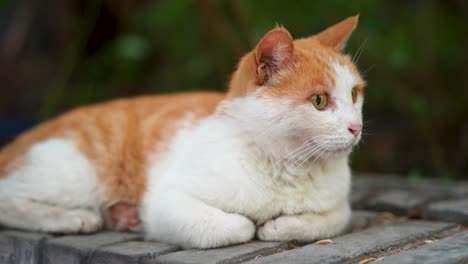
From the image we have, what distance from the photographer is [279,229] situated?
102 inches

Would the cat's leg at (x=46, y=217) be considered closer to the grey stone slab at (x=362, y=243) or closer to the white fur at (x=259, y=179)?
the white fur at (x=259, y=179)

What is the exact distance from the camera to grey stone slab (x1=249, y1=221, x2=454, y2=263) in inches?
91.9

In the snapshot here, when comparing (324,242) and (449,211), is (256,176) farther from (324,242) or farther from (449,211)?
(449,211)

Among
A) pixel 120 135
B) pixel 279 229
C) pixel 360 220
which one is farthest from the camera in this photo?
pixel 120 135

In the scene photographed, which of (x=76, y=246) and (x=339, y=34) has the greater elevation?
(x=339, y=34)

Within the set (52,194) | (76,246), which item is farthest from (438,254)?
(52,194)

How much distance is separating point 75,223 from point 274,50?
3.97ft

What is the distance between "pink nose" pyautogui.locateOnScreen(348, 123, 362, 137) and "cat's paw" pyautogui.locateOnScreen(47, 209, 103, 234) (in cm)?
127

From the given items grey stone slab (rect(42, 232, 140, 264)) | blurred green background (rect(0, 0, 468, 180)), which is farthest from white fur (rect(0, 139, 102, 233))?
blurred green background (rect(0, 0, 468, 180))

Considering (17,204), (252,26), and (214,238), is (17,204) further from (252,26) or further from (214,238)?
(252,26)

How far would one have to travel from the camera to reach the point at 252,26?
4754 millimetres

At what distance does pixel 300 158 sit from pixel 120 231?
978mm

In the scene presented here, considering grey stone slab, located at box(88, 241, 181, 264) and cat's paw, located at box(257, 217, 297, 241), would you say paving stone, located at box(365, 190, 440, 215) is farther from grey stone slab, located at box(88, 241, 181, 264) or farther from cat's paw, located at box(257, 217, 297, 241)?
grey stone slab, located at box(88, 241, 181, 264)

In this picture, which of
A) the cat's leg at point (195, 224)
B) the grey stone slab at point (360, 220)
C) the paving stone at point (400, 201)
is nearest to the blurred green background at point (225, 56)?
the paving stone at point (400, 201)
